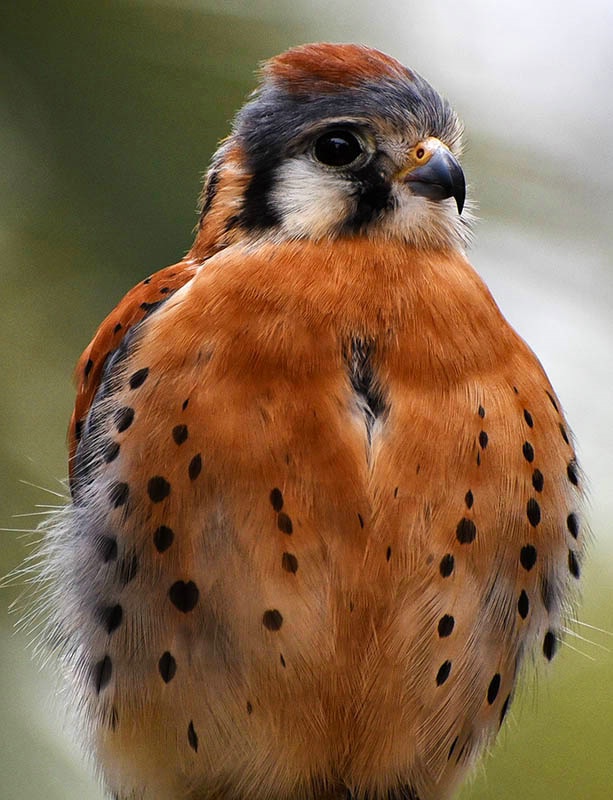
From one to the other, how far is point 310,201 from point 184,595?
3.06 feet

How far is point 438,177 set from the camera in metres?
2.65

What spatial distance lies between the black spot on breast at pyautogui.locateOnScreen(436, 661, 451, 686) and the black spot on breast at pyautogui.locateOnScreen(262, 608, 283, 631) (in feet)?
1.23

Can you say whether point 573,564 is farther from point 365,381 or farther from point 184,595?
point 184,595

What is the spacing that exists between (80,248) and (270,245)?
1.50 metres

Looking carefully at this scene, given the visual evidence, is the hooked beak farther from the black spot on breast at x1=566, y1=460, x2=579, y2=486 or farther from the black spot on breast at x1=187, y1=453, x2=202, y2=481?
the black spot on breast at x1=187, y1=453, x2=202, y2=481

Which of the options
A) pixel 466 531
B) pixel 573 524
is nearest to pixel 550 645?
pixel 573 524

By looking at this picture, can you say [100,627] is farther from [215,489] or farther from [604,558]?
[604,558]

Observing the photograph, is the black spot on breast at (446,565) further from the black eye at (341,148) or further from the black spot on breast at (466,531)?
the black eye at (341,148)

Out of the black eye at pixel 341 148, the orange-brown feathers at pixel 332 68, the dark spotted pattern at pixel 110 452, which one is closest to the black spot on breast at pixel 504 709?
the dark spotted pattern at pixel 110 452

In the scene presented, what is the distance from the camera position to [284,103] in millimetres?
2805

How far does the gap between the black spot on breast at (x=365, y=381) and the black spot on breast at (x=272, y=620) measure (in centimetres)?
41

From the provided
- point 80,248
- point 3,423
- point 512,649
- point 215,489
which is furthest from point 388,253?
point 3,423

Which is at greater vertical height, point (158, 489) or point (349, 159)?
point (349, 159)

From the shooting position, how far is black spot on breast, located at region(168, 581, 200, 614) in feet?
8.04
